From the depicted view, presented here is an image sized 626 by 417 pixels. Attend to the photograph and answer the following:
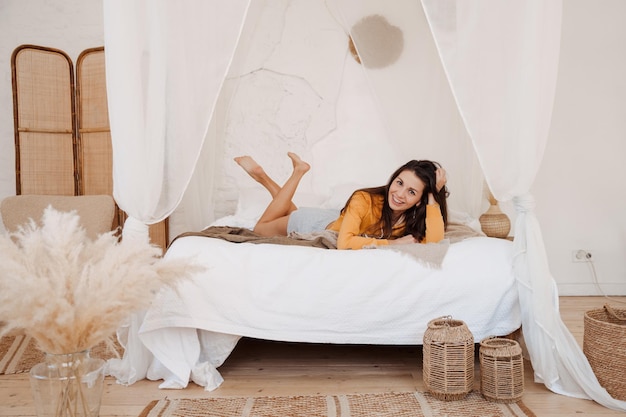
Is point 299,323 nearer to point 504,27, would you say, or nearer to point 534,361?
point 534,361

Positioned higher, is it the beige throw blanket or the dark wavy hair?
the dark wavy hair

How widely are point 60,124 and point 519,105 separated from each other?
2.90 meters

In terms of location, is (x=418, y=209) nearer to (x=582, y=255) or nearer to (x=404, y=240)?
(x=404, y=240)

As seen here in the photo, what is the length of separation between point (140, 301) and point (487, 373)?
152 cm

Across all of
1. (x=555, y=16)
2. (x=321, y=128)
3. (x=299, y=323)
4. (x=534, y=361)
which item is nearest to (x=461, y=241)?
(x=534, y=361)

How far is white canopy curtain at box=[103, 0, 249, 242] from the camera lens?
2.21 metres

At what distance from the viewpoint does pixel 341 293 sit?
241cm

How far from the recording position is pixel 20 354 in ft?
9.29

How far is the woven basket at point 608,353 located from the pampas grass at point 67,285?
174cm

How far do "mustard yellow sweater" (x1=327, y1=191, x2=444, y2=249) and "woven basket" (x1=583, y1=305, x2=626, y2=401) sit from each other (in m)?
0.74

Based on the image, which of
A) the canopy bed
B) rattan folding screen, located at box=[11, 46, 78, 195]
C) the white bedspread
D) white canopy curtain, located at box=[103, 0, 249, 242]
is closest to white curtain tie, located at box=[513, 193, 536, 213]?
the canopy bed

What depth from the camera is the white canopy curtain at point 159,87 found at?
7.27ft

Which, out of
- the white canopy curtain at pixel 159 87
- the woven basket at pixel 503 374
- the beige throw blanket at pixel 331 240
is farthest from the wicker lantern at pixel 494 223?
the white canopy curtain at pixel 159 87

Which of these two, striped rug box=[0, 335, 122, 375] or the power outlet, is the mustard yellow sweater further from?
the power outlet
